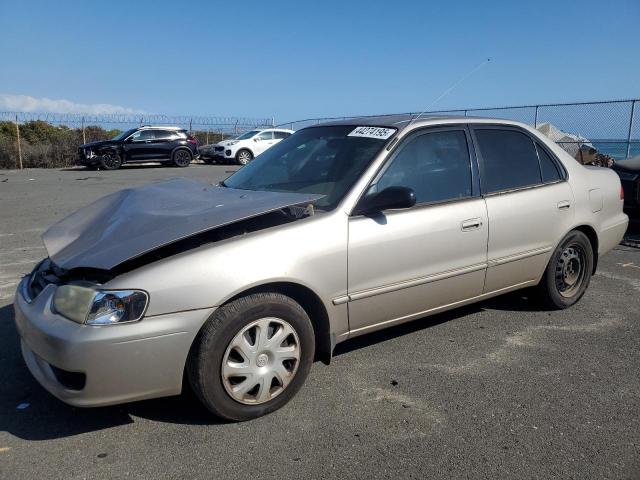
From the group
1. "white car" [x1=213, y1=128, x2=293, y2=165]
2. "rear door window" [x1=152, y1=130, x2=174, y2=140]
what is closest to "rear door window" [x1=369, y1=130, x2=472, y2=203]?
"white car" [x1=213, y1=128, x2=293, y2=165]

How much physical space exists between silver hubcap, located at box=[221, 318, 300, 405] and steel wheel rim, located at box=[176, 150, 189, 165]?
68.6 feet

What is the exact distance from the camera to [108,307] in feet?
8.63

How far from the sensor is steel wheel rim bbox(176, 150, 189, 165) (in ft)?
75.0

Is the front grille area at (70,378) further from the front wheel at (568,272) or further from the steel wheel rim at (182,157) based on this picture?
the steel wheel rim at (182,157)

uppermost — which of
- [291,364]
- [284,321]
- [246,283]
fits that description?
[246,283]

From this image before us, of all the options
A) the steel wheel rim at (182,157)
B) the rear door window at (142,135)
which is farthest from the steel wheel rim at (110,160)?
the steel wheel rim at (182,157)

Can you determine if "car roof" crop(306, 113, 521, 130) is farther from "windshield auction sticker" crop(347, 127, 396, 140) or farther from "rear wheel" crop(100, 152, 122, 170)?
"rear wheel" crop(100, 152, 122, 170)

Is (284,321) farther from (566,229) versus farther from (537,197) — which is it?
(566,229)

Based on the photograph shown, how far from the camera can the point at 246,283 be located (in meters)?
2.84

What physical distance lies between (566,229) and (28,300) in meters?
3.89

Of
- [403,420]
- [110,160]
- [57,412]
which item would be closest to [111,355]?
[57,412]

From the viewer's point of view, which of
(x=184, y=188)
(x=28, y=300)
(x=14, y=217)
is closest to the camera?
(x=28, y=300)

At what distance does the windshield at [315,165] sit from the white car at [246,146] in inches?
761

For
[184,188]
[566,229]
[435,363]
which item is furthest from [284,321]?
[566,229]
